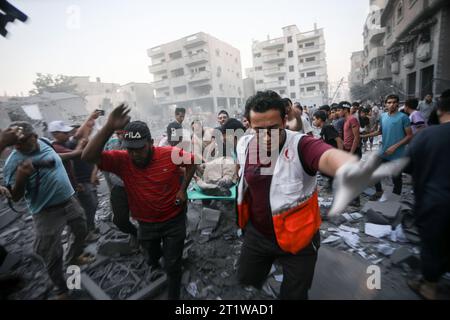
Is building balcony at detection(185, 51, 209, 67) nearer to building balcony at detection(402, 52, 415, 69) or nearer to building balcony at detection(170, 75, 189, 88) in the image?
building balcony at detection(170, 75, 189, 88)

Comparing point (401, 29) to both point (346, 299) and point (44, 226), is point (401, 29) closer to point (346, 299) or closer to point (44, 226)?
point (346, 299)

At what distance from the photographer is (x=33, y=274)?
3.71 m

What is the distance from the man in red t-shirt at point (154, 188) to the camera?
2428 mm

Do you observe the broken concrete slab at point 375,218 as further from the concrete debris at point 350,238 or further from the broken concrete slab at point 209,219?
the broken concrete slab at point 209,219

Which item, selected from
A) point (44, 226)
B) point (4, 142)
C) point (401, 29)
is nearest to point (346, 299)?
point (44, 226)

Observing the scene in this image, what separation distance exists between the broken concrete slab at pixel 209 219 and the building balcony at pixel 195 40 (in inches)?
1440

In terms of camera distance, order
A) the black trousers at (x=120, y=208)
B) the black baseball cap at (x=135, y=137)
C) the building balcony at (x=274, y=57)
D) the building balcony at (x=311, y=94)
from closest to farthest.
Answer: the black baseball cap at (x=135, y=137) → the black trousers at (x=120, y=208) → the building balcony at (x=311, y=94) → the building balcony at (x=274, y=57)

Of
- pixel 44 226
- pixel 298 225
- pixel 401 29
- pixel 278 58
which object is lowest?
pixel 44 226

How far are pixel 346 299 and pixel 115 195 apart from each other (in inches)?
139

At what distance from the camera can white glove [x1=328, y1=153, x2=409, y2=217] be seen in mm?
1057

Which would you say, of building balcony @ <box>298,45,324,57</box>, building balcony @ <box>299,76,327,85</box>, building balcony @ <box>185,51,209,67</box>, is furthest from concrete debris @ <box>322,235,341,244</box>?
building balcony @ <box>298,45,324,57</box>

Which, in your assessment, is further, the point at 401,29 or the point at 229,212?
the point at 401,29

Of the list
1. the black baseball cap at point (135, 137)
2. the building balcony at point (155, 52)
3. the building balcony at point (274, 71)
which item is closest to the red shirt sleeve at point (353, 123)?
the black baseball cap at point (135, 137)

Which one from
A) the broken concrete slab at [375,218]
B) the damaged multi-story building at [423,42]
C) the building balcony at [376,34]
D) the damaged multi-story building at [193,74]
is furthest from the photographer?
the damaged multi-story building at [193,74]
